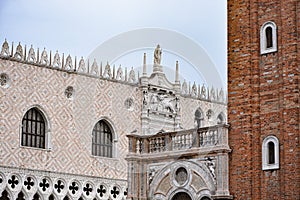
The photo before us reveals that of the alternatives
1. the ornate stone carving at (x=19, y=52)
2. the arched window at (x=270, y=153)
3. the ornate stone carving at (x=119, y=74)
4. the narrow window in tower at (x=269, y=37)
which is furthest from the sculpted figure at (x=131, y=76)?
the arched window at (x=270, y=153)

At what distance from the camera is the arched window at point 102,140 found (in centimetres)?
2738

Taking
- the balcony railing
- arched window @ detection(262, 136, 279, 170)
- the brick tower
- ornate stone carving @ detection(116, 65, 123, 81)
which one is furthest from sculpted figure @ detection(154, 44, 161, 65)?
arched window @ detection(262, 136, 279, 170)

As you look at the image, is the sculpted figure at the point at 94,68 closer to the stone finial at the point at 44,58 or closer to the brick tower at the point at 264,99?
the stone finial at the point at 44,58

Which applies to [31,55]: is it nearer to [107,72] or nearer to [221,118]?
[107,72]

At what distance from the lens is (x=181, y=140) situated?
61.8 feet

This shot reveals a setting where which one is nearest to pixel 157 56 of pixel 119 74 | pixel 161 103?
pixel 161 103

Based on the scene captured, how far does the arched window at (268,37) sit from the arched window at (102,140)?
38.1ft

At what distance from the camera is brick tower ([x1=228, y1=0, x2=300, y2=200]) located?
16.4 meters

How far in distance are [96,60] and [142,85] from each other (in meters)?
2.62

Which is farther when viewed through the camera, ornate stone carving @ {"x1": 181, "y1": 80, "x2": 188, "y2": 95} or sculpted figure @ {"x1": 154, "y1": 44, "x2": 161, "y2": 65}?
ornate stone carving @ {"x1": 181, "y1": 80, "x2": 188, "y2": 95}

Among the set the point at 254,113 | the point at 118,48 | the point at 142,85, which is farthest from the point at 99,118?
the point at 254,113

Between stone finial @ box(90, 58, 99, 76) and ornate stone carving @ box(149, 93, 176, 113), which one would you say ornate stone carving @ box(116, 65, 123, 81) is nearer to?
stone finial @ box(90, 58, 99, 76)

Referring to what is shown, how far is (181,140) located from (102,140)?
30.6 ft

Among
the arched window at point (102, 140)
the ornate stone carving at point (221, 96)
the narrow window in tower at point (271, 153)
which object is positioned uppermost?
the ornate stone carving at point (221, 96)
